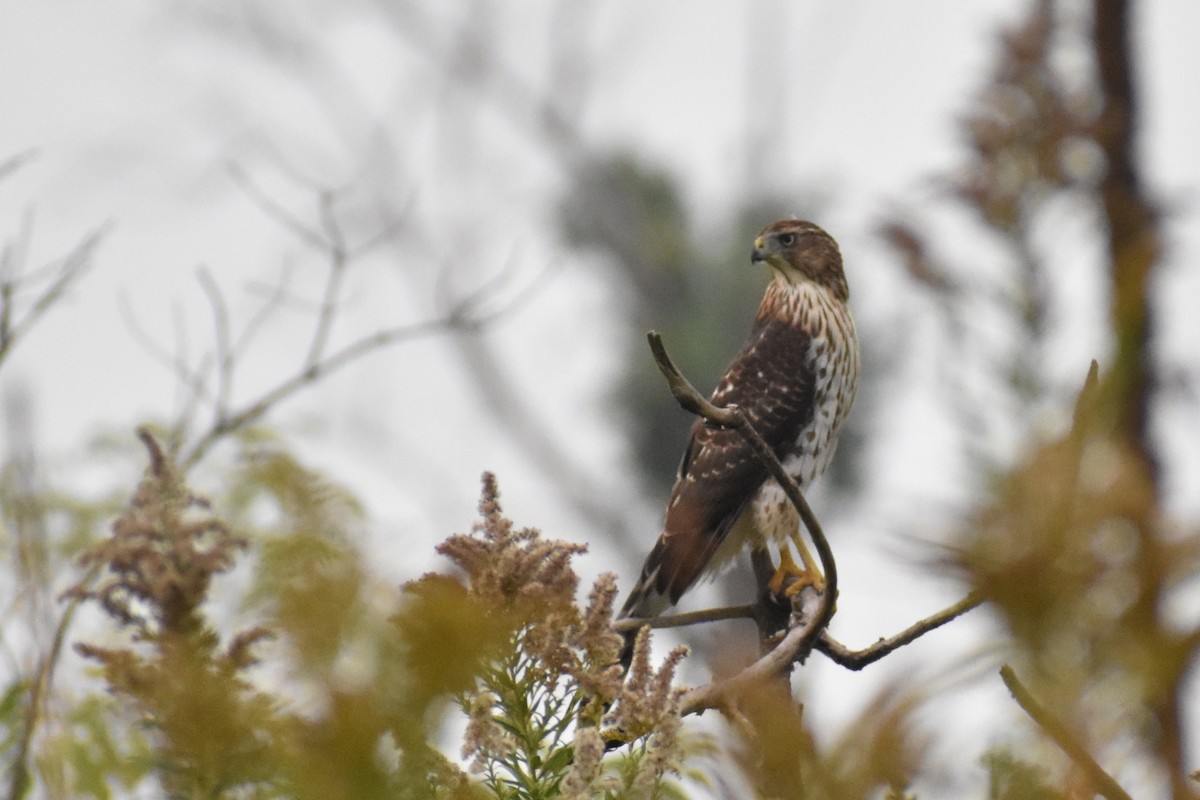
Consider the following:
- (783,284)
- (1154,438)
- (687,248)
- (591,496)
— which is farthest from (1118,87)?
(687,248)

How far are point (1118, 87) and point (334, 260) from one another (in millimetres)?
1929

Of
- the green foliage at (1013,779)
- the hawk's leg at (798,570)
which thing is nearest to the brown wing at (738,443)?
the hawk's leg at (798,570)

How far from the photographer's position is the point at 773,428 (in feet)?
17.4

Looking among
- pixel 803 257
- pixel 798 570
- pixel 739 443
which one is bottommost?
pixel 798 570

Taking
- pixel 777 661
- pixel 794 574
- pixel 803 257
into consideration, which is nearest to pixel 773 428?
pixel 794 574

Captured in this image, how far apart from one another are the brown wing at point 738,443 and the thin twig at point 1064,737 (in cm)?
387

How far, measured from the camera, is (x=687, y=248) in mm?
27969

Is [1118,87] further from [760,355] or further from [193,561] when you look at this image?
[193,561]

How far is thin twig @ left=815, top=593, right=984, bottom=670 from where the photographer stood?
90.4 inches

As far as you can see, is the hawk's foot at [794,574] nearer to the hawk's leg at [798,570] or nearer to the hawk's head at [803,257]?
the hawk's leg at [798,570]

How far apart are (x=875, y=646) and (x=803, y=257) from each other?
3.46 meters

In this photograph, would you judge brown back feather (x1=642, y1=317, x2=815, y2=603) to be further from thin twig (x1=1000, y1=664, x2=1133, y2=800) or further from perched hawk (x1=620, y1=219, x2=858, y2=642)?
thin twig (x1=1000, y1=664, x2=1133, y2=800)

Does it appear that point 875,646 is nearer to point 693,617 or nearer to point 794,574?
point 693,617

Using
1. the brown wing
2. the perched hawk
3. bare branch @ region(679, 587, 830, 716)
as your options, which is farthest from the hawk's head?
bare branch @ region(679, 587, 830, 716)
